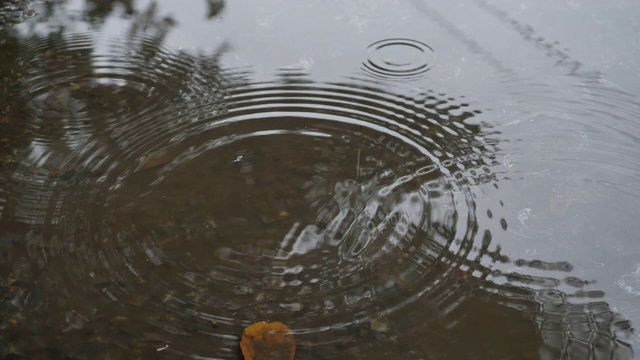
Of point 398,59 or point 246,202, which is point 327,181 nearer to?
point 246,202

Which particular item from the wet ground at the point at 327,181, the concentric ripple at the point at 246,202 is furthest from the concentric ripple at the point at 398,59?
the concentric ripple at the point at 246,202

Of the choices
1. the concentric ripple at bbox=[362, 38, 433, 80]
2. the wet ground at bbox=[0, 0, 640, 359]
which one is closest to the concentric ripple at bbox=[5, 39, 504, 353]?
the wet ground at bbox=[0, 0, 640, 359]

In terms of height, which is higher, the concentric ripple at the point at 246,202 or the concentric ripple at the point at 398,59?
the concentric ripple at the point at 398,59

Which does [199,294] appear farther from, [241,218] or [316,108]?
[316,108]

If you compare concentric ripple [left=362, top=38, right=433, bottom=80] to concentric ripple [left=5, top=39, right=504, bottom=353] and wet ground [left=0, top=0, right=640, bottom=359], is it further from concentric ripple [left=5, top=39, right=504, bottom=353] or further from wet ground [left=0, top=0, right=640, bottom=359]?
concentric ripple [left=5, top=39, right=504, bottom=353]

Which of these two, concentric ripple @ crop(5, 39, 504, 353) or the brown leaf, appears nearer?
the brown leaf

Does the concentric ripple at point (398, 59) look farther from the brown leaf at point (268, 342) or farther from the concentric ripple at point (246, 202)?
the brown leaf at point (268, 342)

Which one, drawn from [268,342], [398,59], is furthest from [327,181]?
[398,59]
